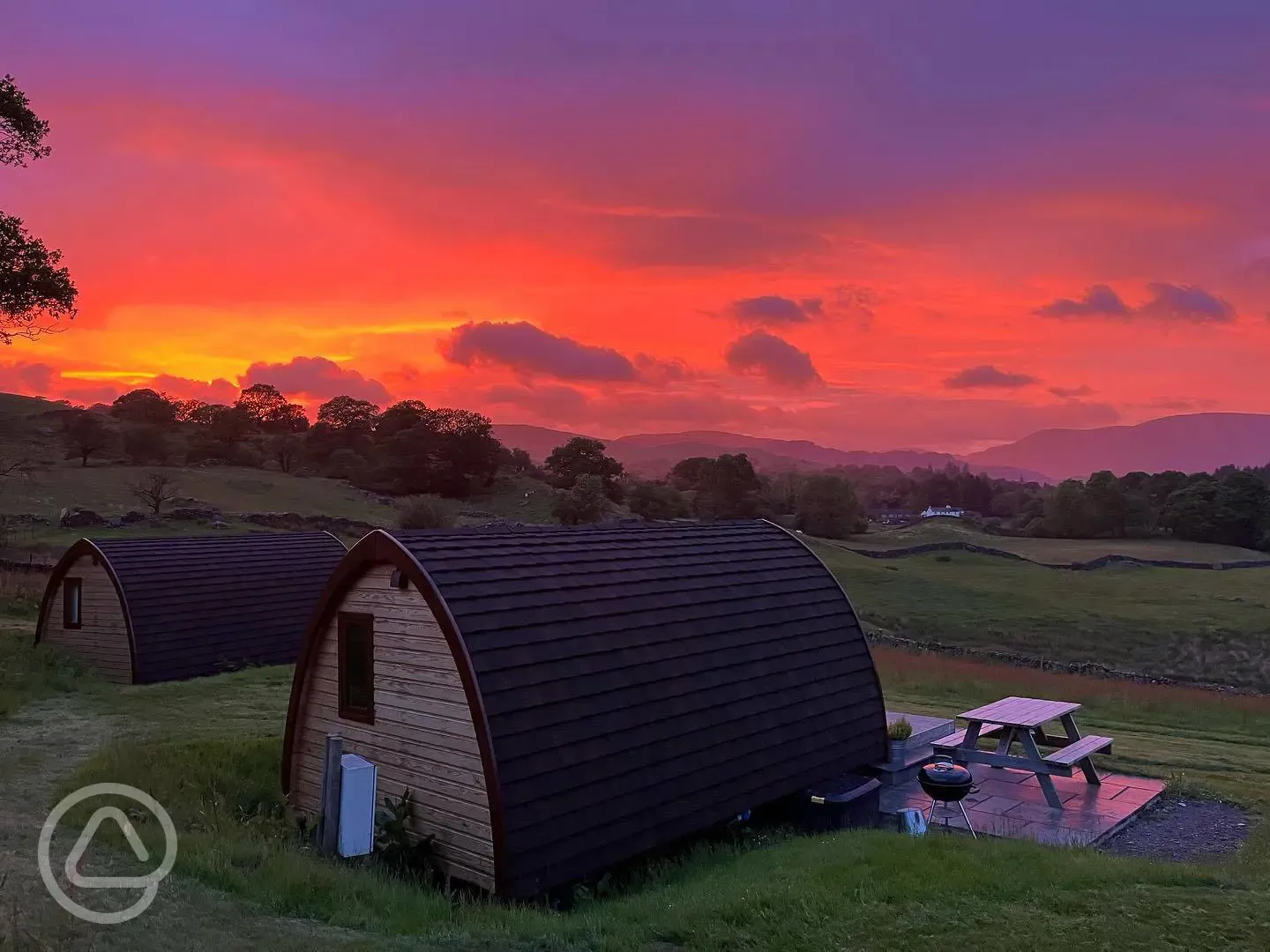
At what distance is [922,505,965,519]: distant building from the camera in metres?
104

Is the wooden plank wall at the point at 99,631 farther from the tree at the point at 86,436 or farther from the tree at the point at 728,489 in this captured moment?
the tree at the point at 728,489

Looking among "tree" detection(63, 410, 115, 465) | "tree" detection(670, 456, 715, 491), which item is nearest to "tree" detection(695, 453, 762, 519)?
"tree" detection(670, 456, 715, 491)

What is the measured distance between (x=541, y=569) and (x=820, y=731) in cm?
439

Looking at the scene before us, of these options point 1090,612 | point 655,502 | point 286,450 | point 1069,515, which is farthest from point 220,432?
point 1069,515

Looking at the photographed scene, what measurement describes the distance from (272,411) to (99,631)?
304 feet

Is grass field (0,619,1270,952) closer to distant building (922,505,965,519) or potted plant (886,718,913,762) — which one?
potted plant (886,718,913,762)

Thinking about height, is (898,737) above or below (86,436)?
below

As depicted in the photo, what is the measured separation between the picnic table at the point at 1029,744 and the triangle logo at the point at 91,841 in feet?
31.9

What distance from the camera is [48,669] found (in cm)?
1803

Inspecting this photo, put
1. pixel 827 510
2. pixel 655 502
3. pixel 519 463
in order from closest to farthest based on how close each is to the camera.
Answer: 1. pixel 827 510
2. pixel 655 502
3. pixel 519 463

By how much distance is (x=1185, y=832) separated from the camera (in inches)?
432

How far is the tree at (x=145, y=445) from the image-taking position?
247 ft

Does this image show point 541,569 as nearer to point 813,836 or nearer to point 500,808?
point 500,808

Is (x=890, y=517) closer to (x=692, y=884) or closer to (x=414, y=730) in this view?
(x=414, y=730)
